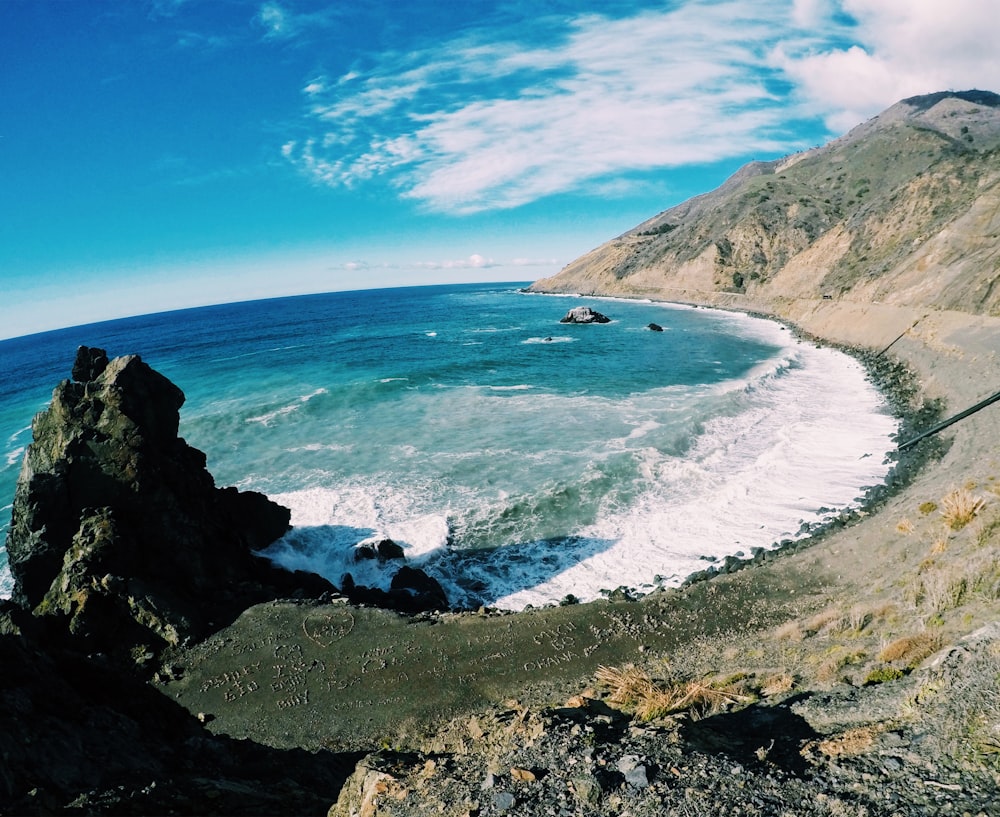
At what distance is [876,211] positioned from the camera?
295 feet

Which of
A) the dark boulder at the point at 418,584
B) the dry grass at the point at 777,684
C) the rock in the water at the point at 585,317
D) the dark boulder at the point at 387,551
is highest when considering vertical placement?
the rock in the water at the point at 585,317

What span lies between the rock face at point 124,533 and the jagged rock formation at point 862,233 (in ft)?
170

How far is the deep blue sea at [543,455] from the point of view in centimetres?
2050

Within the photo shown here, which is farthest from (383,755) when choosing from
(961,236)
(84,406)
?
(961,236)

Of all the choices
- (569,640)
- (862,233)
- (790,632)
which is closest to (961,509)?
(790,632)

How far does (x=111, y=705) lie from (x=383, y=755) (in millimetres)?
4049

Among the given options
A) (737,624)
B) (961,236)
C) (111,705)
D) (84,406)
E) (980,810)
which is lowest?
(737,624)

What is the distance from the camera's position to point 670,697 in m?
8.98

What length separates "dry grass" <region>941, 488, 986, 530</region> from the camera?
44.4ft

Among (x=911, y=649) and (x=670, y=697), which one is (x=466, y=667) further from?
(x=911, y=649)

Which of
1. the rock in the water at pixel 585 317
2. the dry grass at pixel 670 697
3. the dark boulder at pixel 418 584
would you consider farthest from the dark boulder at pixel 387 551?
the rock in the water at pixel 585 317

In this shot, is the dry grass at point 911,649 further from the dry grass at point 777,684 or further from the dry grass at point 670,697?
the dry grass at point 670,697

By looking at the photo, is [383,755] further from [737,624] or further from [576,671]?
[737,624]

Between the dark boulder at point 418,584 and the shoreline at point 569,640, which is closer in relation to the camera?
the shoreline at point 569,640
